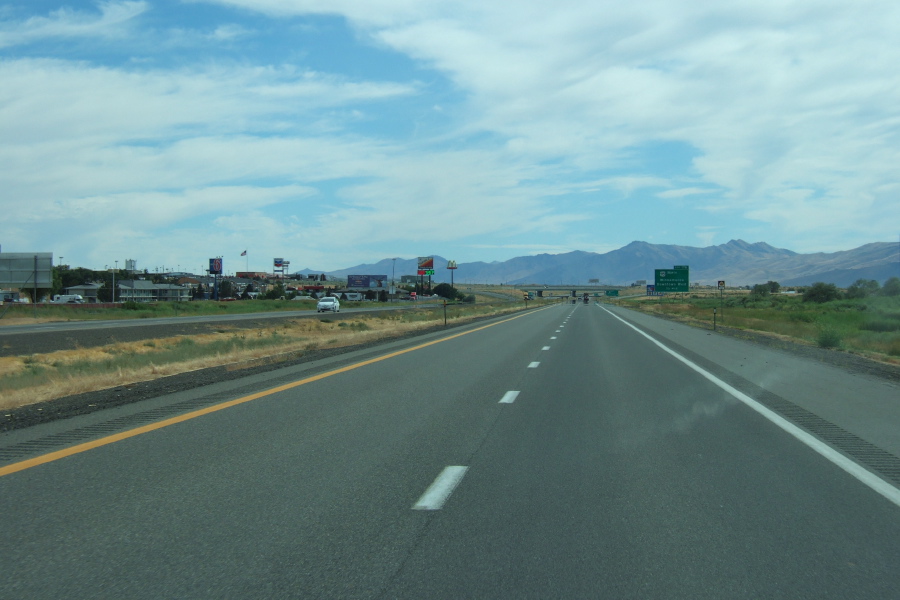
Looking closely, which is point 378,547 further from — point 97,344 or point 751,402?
point 97,344

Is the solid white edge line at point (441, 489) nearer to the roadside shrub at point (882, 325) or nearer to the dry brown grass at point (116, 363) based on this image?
the dry brown grass at point (116, 363)

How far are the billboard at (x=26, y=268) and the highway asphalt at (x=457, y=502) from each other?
49.0m

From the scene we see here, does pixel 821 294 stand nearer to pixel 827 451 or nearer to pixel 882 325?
pixel 882 325

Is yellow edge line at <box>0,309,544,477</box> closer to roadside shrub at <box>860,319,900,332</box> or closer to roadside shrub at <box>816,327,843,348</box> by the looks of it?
roadside shrub at <box>816,327,843,348</box>

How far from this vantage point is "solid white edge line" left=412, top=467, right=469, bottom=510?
599 cm

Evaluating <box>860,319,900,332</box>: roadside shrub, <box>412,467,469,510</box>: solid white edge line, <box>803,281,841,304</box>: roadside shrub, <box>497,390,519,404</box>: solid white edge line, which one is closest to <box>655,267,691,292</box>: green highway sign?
<box>860,319,900,332</box>: roadside shrub

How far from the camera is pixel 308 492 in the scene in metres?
6.38

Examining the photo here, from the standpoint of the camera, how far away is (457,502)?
6.08 meters

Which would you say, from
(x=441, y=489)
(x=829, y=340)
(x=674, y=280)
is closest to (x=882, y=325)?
(x=829, y=340)

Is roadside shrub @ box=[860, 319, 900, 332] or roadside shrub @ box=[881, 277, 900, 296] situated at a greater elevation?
roadside shrub @ box=[881, 277, 900, 296]

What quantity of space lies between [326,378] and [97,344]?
20.8 m

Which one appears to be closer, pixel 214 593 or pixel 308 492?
pixel 214 593

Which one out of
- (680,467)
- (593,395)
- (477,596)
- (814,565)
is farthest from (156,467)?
(593,395)

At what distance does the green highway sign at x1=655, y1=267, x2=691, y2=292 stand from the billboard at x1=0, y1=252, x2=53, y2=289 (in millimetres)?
52023
